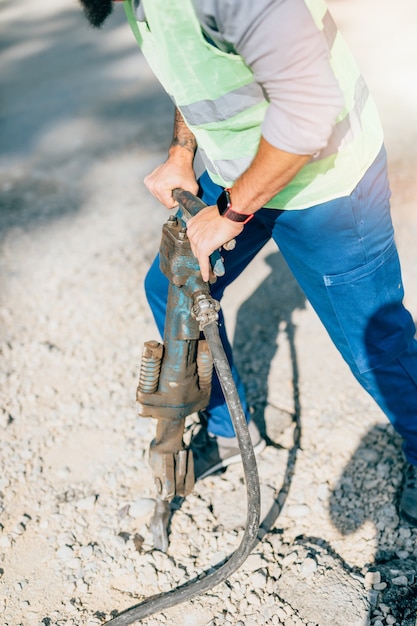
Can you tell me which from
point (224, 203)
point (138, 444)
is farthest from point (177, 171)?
point (138, 444)

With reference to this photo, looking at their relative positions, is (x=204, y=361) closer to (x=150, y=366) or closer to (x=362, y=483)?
(x=150, y=366)

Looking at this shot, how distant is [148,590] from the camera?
204cm

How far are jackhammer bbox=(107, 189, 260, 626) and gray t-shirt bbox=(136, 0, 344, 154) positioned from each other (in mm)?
411

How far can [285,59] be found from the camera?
121 centimetres

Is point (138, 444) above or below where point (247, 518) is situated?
below

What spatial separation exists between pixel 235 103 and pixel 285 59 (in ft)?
0.78

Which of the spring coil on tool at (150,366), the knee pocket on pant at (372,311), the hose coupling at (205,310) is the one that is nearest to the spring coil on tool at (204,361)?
the spring coil on tool at (150,366)

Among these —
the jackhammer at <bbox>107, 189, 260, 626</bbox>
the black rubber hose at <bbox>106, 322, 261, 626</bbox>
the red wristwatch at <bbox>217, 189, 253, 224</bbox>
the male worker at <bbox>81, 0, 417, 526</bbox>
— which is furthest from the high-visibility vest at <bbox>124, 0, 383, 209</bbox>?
the black rubber hose at <bbox>106, 322, 261, 626</bbox>

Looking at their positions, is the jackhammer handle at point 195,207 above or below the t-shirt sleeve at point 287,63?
below

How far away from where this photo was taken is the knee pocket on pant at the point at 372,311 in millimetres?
1652

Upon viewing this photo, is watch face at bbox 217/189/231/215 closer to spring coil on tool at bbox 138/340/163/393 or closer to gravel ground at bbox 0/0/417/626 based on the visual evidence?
spring coil on tool at bbox 138/340/163/393

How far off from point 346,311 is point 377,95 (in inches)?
141

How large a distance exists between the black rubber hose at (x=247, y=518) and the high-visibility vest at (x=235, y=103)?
41cm

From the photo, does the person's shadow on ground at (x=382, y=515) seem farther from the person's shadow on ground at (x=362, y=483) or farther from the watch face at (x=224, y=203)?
the watch face at (x=224, y=203)
